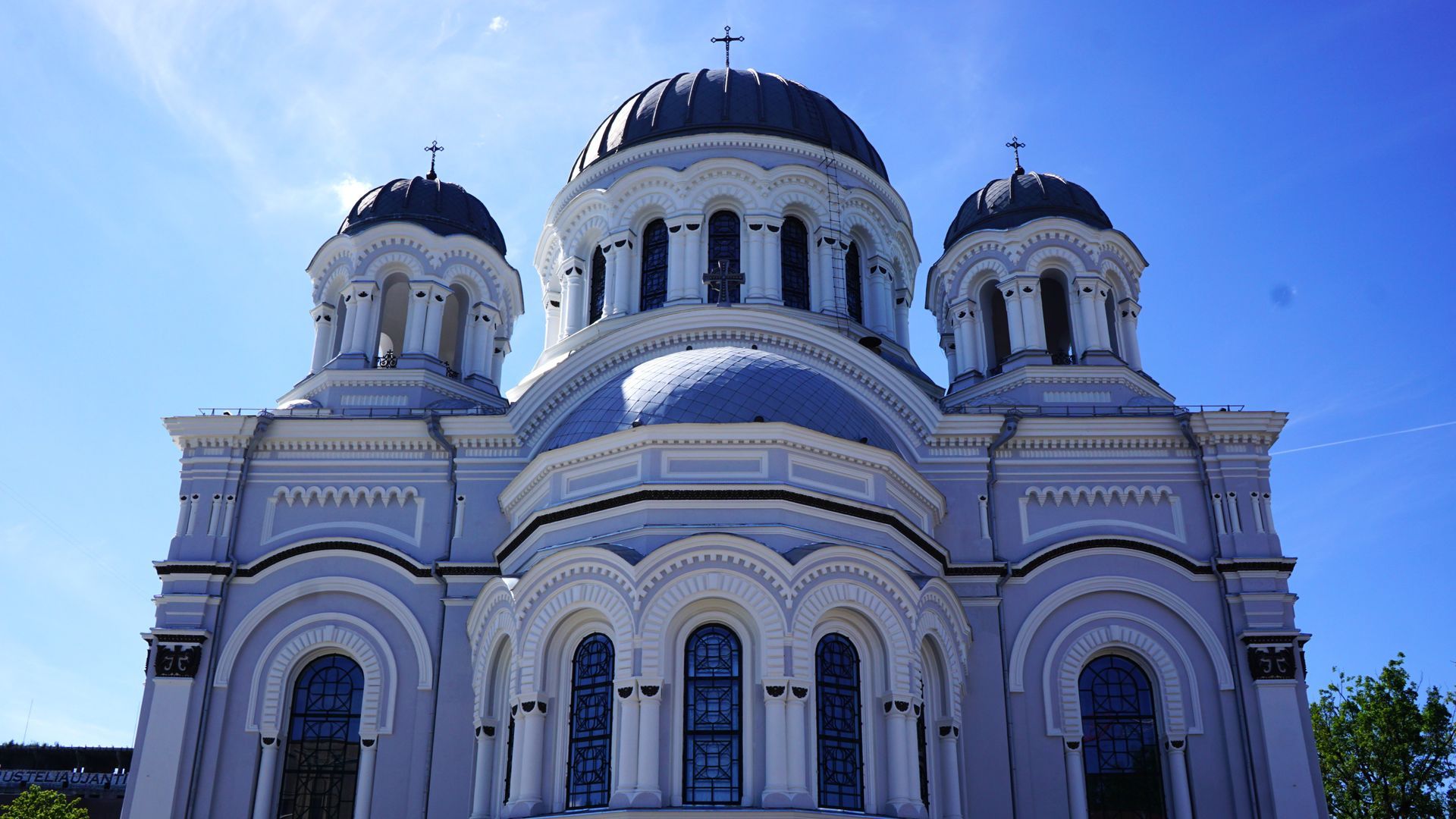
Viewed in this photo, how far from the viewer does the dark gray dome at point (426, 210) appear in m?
19.4

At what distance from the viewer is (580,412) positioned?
51.8 feet

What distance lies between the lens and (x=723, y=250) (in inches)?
800

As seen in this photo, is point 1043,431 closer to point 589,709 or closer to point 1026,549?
point 1026,549

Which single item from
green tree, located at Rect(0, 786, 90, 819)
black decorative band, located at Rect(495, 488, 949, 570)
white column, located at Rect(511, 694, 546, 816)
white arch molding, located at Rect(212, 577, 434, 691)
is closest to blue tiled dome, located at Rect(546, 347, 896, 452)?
black decorative band, located at Rect(495, 488, 949, 570)

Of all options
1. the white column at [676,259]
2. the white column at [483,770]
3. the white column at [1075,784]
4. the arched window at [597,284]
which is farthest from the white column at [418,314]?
the white column at [1075,784]

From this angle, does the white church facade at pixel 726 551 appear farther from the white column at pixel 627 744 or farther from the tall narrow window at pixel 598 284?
the tall narrow window at pixel 598 284

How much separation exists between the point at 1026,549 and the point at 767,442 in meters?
4.24

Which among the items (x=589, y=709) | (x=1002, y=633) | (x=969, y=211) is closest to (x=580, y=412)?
(x=589, y=709)

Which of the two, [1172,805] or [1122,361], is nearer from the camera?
[1172,805]

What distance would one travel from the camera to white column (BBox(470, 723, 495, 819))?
1412cm

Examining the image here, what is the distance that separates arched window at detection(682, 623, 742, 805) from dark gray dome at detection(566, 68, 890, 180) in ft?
33.7

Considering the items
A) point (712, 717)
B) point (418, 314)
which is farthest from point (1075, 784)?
point (418, 314)

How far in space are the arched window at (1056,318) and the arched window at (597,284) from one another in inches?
273

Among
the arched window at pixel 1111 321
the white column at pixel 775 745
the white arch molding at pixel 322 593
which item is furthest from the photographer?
the arched window at pixel 1111 321
